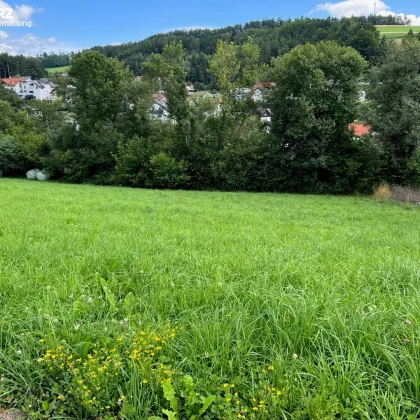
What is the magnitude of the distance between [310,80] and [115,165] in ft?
52.0

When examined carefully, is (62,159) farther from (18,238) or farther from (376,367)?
(376,367)

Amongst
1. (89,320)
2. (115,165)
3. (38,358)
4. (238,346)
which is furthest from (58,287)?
(115,165)

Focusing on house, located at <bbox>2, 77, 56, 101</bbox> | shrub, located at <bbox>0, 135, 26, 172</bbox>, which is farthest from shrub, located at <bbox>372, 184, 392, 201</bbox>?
house, located at <bbox>2, 77, 56, 101</bbox>

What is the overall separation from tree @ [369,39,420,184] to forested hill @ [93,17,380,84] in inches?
584

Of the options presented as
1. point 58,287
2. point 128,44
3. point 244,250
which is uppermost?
point 128,44

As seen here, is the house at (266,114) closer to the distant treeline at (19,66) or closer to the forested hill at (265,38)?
the forested hill at (265,38)

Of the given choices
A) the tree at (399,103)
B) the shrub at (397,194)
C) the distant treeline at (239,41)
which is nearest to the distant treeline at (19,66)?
the distant treeline at (239,41)

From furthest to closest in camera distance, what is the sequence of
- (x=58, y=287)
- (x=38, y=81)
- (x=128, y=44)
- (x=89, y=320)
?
(x=38, y=81)
(x=128, y=44)
(x=58, y=287)
(x=89, y=320)

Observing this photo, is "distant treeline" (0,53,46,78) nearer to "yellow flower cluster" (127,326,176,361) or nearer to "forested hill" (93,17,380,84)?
"forested hill" (93,17,380,84)

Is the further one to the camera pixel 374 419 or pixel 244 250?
pixel 244 250

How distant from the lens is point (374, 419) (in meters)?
1.89

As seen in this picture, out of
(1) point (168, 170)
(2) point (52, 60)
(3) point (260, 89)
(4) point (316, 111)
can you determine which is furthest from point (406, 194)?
(2) point (52, 60)

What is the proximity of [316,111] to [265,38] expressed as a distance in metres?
37.3

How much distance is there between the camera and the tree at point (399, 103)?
66.7 ft
